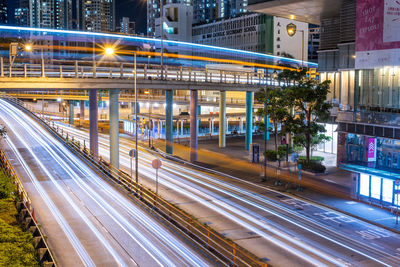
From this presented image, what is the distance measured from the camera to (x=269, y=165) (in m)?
39.7

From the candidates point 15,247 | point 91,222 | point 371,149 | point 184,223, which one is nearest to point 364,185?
point 371,149

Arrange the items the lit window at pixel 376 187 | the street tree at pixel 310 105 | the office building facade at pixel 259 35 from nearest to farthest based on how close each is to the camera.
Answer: the lit window at pixel 376 187
the street tree at pixel 310 105
the office building facade at pixel 259 35

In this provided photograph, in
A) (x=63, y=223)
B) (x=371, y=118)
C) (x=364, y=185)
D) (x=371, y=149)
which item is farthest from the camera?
(x=371, y=149)

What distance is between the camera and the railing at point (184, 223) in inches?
628

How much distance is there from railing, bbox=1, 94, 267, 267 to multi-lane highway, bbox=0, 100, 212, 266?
0.59 metres

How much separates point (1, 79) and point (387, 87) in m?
27.7

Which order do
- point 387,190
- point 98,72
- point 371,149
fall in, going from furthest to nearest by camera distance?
point 98,72, point 371,149, point 387,190

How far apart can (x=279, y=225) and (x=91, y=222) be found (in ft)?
30.4

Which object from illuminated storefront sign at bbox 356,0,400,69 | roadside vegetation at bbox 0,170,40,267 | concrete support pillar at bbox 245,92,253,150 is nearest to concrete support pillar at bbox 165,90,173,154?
concrete support pillar at bbox 245,92,253,150

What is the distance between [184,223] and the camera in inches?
823

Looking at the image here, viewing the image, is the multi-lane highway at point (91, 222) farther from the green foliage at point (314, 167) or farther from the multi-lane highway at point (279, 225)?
the green foliage at point (314, 167)

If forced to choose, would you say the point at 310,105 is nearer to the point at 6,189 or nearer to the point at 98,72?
the point at 98,72

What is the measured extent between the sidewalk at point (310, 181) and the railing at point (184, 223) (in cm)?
858

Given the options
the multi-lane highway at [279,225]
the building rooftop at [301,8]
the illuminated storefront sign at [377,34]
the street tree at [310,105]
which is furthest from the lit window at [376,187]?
the building rooftop at [301,8]
